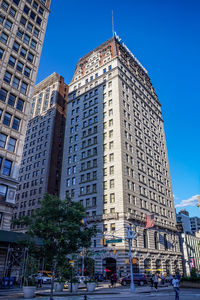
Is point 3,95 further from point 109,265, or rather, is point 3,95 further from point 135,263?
point 109,265

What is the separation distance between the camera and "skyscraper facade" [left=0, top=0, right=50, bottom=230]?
33.2m

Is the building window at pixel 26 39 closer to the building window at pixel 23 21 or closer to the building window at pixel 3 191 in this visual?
the building window at pixel 23 21

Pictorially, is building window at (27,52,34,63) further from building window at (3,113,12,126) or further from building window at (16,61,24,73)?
building window at (3,113,12,126)

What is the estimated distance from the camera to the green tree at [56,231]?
774 inches

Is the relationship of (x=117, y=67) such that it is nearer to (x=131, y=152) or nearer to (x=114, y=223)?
(x=131, y=152)

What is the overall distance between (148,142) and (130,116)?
471 inches

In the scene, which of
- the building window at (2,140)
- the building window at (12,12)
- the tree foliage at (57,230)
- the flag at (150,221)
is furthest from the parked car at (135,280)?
the building window at (12,12)

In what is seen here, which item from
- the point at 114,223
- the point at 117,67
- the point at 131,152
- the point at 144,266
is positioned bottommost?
the point at 144,266

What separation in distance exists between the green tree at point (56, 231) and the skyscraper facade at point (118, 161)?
20.9 metres

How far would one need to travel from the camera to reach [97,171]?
56.4 m

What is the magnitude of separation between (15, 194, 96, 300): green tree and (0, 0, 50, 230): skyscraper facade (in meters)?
11.8

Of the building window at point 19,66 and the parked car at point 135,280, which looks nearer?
the parked car at point 135,280

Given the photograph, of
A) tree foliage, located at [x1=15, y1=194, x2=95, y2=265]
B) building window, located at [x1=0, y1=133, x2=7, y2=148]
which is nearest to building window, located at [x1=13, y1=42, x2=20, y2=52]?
building window, located at [x1=0, y1=133, x2=7, y2=148]

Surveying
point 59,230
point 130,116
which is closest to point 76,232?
point 59,230
